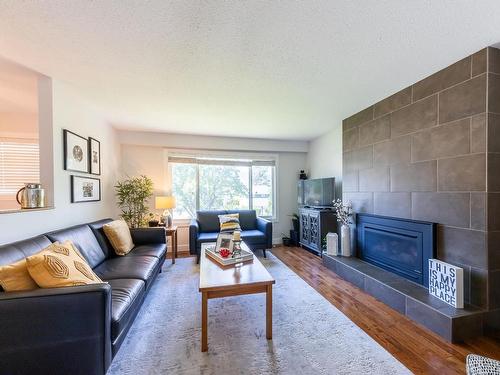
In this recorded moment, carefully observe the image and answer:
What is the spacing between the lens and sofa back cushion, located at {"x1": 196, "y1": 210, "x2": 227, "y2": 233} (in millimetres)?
4238

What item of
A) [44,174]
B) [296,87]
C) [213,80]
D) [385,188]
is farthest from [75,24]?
[385,188]

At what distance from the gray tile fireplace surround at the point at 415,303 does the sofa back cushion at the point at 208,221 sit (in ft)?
7.44

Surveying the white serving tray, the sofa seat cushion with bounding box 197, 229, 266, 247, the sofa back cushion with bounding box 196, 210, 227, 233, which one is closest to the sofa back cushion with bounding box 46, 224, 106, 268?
the white serving tray

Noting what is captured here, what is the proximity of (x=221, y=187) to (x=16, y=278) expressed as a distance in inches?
143

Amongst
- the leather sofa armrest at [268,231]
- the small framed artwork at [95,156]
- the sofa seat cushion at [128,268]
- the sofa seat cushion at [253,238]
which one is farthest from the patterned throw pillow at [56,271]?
the leather sofa armrest at [268,231]

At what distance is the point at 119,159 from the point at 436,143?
15.5ft

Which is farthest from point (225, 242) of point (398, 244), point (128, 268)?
point (398, 244)

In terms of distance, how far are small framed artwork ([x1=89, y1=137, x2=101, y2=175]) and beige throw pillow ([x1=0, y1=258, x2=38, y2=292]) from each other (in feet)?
6.63

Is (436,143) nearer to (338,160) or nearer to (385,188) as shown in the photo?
(385,188)

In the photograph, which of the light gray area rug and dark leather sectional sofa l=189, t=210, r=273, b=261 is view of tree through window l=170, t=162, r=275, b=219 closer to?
dark leather sectional sofa l=189, t=210, r=273, b=261

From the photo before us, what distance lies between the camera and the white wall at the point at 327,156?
13.3 feet

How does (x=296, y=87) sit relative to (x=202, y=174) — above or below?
above

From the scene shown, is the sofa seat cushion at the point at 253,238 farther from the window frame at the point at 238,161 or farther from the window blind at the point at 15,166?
the window blind at the point at 15,166

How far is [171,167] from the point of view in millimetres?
4527
